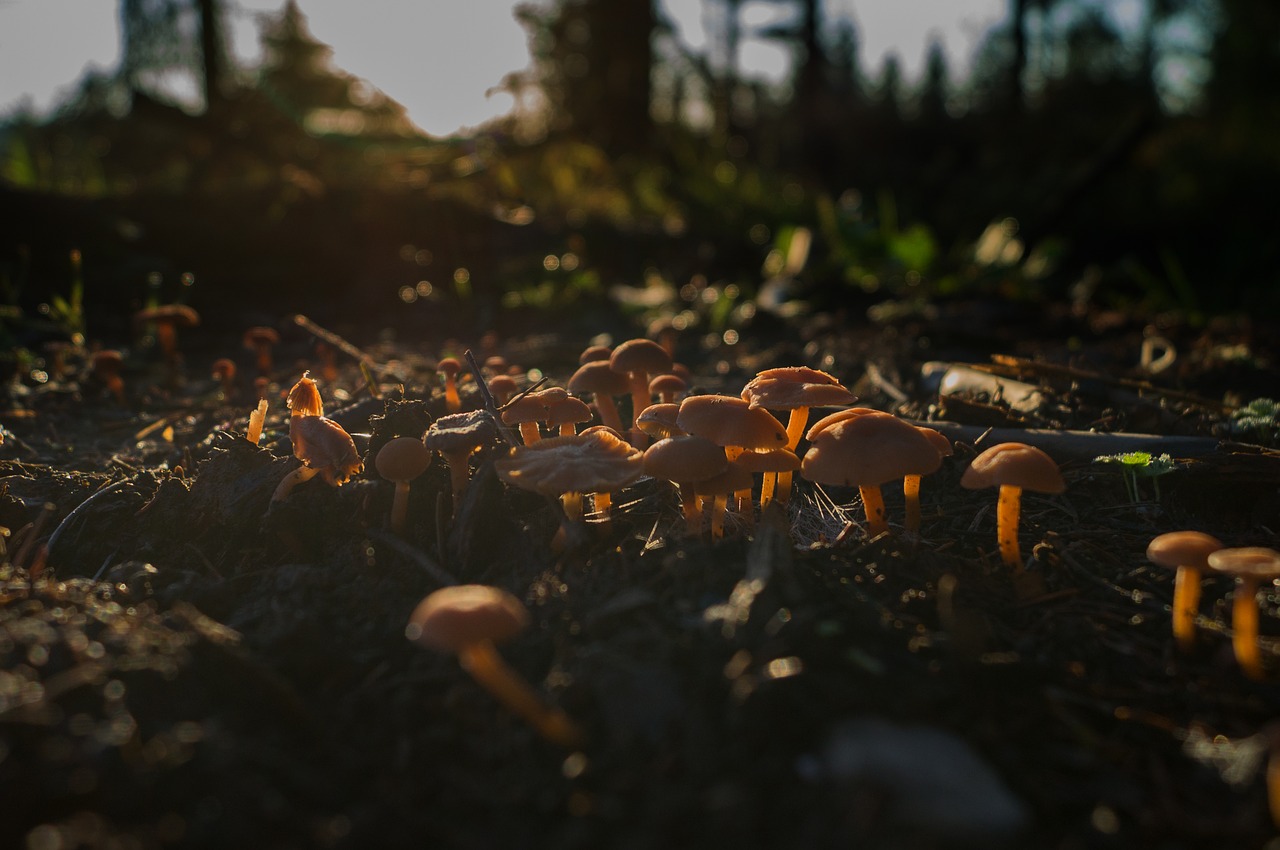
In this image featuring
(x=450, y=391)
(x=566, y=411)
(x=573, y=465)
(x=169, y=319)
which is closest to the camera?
(x=573, y=465)

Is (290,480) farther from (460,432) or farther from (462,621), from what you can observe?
(462,621)

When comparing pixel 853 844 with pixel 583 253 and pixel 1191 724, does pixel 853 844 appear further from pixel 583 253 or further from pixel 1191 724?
pixel 583 253

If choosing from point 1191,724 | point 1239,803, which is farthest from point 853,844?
point 1191,724

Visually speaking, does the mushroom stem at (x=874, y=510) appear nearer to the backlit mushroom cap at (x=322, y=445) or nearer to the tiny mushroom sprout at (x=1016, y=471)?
the tiny mushroom sprout at (x=1016, y=471)

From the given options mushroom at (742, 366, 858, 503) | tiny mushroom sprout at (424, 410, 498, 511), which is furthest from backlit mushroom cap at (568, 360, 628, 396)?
mushroom at (742, 366, 858, 503)

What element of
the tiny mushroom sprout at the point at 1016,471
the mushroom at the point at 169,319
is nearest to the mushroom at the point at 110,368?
the mushroom at the point at 169,319

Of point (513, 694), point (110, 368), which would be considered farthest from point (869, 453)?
point (110, 368)
